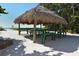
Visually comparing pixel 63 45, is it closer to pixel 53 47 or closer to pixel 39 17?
pixel 53 47

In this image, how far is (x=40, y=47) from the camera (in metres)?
8.48

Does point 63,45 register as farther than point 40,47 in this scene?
Yes

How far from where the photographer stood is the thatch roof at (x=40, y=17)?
8.98 meters

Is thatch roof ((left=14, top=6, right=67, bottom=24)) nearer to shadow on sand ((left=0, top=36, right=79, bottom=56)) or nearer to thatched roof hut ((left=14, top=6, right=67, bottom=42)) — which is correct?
thatched roof hut ((left=14, top=6, right=67, bottom=42))

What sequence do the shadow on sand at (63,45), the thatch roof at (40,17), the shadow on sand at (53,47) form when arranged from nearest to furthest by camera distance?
the shadow on sand at (53,47) → the shadow on sand at (63,45) → the thatch roof at (40,17)

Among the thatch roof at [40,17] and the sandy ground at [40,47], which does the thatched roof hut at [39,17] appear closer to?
the thatch roof at [40,17]

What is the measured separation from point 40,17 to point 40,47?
1026 mm

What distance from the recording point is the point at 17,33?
8.85 metres

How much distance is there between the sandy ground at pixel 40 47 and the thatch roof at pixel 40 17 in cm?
47

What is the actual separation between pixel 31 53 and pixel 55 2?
1.34 metres

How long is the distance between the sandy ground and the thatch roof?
47cm

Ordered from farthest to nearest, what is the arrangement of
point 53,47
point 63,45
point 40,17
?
point 40,17 < point 63,45 < point 53,47

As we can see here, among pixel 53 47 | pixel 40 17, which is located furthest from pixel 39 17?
pixel 53 47

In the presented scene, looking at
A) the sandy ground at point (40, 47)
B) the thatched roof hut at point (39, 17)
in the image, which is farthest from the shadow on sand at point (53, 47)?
the thatched roof hut at point (39, 17)
